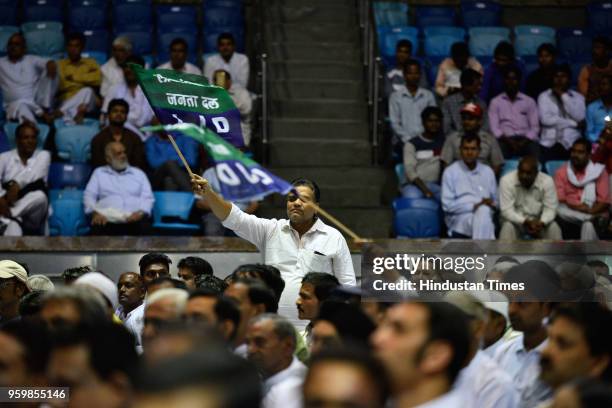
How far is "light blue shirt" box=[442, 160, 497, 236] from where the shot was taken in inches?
450

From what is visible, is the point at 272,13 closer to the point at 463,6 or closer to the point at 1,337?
the point at 463,6

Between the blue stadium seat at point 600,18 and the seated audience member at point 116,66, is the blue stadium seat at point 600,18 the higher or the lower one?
the higher one

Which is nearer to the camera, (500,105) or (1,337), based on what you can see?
(1,337)

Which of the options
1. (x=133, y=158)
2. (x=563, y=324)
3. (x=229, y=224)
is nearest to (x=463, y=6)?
(x=133, y=158)

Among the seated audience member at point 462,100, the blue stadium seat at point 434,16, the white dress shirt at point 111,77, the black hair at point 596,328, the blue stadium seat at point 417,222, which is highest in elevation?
the blue stadium seat at point 434,16

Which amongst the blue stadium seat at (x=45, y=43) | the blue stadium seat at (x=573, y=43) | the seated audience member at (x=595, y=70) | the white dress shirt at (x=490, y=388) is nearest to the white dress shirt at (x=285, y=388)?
the white dress shirt at (x=490, y=388)

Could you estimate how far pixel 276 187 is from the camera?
6023mm

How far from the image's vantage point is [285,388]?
499 centimetres

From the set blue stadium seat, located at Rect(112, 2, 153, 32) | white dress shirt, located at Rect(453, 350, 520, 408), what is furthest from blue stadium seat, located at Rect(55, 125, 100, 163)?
white dress shirt, located at Rect(453, 350, 520, 408)

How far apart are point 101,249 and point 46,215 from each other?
4.65 ft

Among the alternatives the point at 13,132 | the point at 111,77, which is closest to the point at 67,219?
the point at 13,132

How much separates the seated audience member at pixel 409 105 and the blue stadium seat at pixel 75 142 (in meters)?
3.07

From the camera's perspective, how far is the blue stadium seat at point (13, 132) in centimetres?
1229

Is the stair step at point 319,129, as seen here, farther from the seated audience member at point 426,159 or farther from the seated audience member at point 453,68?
the seated audience member at point 426,159
